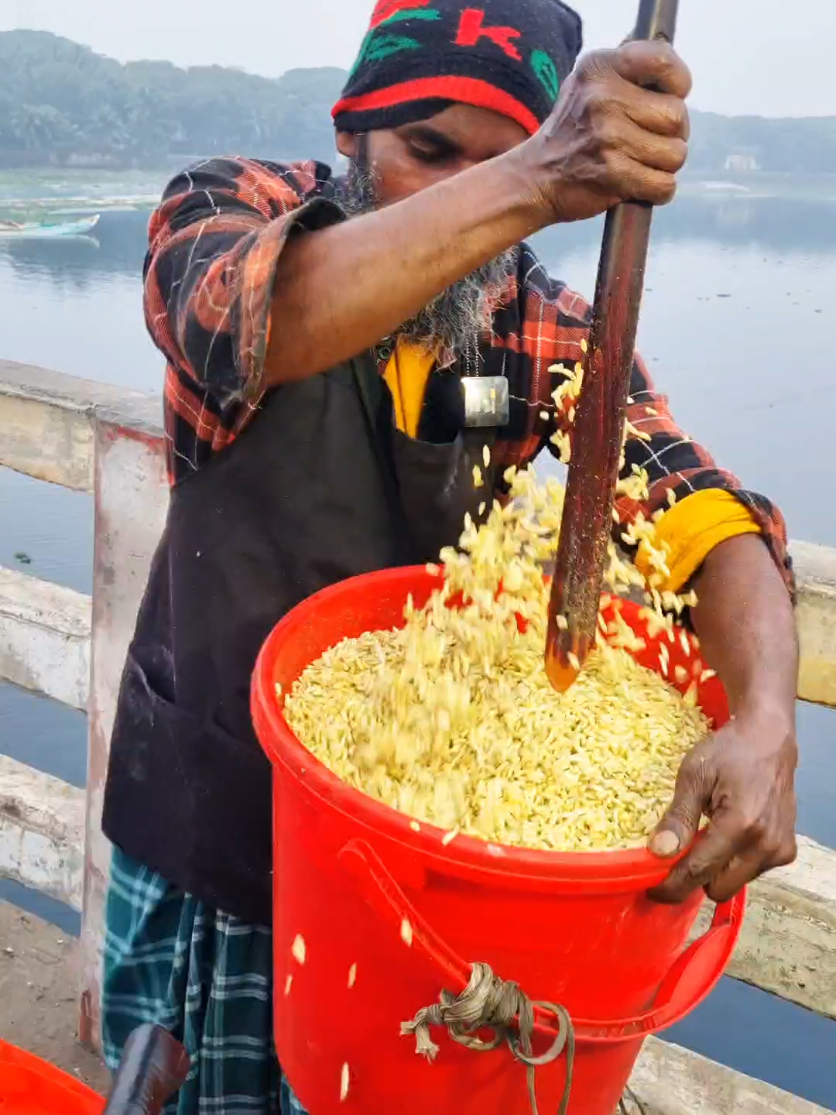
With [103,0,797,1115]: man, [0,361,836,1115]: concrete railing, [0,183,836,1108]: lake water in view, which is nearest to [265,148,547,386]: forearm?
[103,0,797,1115]: man

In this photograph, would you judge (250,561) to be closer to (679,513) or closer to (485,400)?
(485,400)

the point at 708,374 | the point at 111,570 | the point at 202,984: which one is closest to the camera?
the point at 202,984

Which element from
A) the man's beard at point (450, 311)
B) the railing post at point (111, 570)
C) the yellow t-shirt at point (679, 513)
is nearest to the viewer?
the yellow t-shirt at point (679, 513)

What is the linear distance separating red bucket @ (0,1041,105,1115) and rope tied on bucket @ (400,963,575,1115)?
49 cm

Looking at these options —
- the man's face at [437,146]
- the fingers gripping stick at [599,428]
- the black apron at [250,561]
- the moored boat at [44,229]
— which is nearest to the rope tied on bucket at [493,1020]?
the fingers gripping stick at [599,428]

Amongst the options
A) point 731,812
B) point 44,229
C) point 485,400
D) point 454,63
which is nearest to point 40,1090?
point 731,812

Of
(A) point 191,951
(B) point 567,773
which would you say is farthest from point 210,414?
(A) point 191,951

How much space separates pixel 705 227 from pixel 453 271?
54.8 ft

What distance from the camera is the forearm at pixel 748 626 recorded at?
1.21 metres

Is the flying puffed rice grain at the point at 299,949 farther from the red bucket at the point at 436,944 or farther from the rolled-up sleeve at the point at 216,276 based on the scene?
the rolled-up sleeve at the point at 216,276

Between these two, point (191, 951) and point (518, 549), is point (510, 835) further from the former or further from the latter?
point (191, 951)

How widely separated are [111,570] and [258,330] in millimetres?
1183

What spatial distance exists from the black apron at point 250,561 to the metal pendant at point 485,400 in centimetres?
3

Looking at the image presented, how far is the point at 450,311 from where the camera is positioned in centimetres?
149
